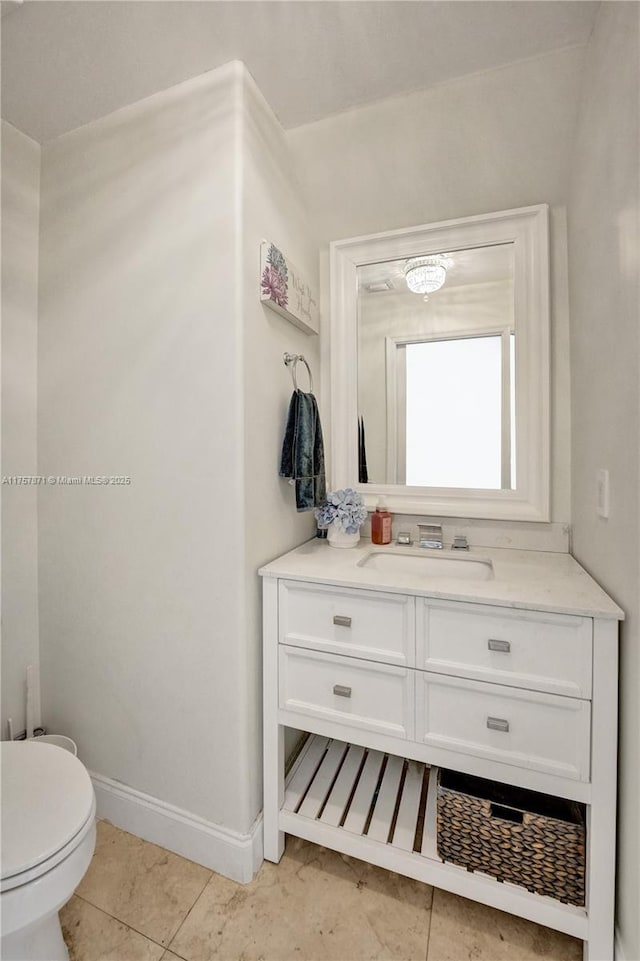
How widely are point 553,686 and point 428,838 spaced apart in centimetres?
66

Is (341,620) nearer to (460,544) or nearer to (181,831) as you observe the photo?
(460,544)

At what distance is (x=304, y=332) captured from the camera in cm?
171

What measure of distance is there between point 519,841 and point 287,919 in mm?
685

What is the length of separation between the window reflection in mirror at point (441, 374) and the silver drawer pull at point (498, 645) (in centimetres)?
73

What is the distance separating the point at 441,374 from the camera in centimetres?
173

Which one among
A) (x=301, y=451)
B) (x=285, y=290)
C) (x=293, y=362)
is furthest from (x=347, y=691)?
(x=285, y=290)

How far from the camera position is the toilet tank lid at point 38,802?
2.94 ft

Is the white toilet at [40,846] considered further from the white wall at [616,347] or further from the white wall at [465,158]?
the white wall at [465,158]

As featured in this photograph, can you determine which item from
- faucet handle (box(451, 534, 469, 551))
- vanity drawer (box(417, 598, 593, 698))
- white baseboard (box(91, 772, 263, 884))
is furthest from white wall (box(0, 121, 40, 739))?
faucet handle (box(451, 534, 469, 551))

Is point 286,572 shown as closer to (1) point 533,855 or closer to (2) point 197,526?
(2) point 197,526

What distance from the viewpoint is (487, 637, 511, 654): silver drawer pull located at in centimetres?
107

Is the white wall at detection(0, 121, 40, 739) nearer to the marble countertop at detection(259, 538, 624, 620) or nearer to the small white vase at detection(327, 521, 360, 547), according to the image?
the marble countertop at detection(259, 538, 624, 620)

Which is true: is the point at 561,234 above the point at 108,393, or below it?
above

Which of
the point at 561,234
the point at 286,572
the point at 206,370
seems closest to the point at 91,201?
the point at 206,370
